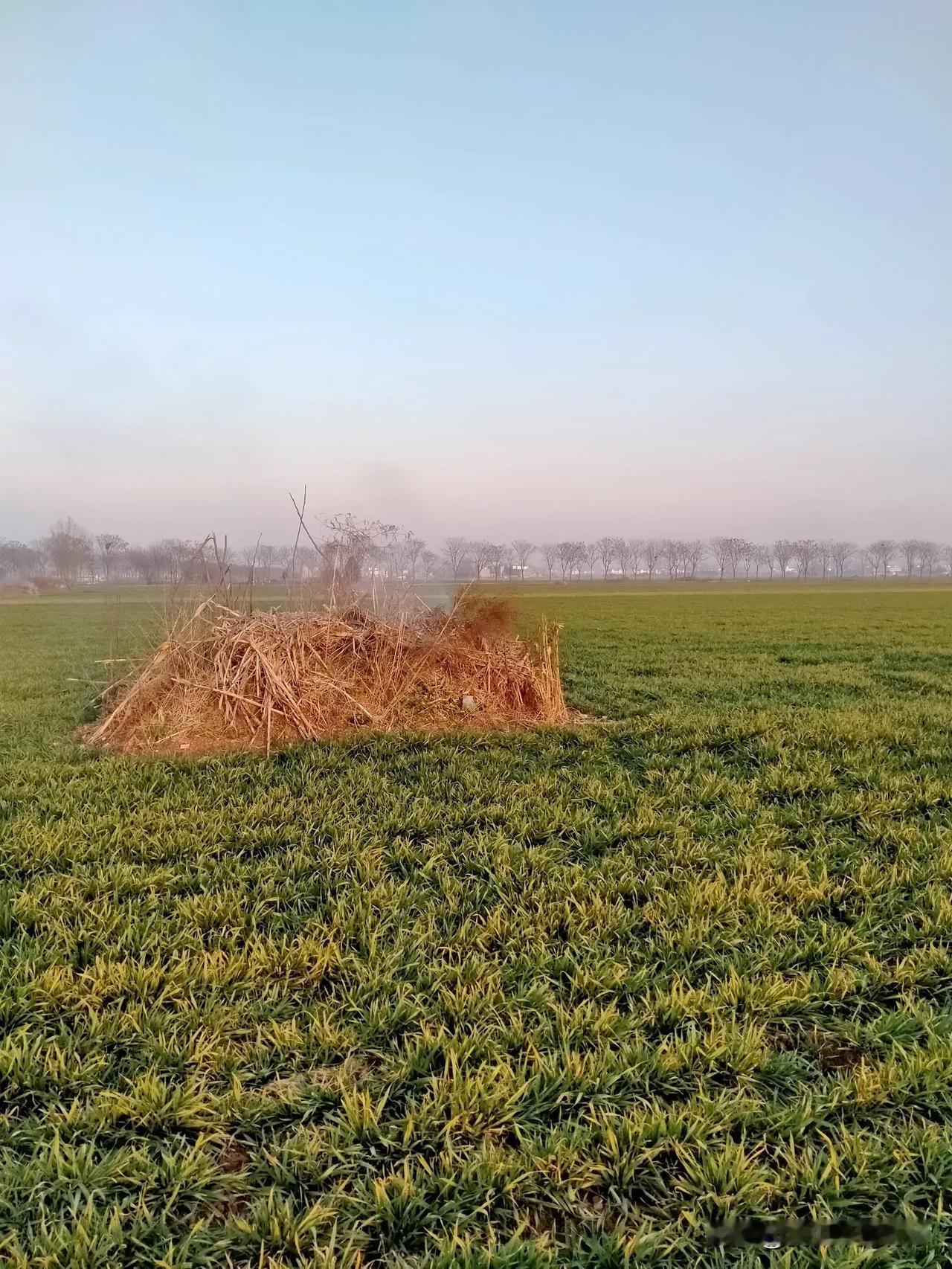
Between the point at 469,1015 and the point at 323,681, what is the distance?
5685mm

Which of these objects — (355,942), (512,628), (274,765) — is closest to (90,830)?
(274,765)

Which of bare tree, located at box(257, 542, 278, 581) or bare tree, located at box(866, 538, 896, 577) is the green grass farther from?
bare tree, located at box(866, 538, 896, 577)

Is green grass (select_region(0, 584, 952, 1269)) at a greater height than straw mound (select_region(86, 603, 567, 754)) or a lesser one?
lesser

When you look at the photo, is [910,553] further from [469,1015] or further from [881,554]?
[469,1015]

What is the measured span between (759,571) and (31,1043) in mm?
164388

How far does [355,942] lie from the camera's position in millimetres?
3207

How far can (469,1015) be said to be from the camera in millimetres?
2650

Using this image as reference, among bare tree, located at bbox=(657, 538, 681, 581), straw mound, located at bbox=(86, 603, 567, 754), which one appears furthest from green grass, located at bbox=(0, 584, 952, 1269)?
bare tree, located at bbox=(657, 538, 681, 581)

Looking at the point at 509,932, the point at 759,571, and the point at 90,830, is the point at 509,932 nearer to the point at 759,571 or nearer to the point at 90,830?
the point at 90,830

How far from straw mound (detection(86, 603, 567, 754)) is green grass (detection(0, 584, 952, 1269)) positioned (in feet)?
5.18

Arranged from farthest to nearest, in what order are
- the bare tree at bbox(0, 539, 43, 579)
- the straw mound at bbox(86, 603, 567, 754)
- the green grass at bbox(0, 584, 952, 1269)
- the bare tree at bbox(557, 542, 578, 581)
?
the bare tree at bbox(557, 542, 578, 581), the bare tree at bbox(0, 539, 43, 579), the straw mound at bbox(86, 603, 567, 754), the green grass at bbox(0, 584, 952, 1269)

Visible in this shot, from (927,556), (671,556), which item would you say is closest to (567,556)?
(671,556)

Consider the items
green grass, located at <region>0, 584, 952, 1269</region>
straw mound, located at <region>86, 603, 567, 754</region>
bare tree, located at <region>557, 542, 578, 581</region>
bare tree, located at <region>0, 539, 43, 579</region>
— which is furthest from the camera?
bare tree, located at <region>557, 542, 578, 581</region>

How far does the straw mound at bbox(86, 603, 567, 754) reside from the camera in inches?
288
